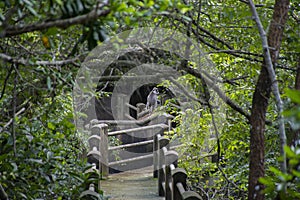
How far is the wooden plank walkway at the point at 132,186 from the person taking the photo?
690 centimetres

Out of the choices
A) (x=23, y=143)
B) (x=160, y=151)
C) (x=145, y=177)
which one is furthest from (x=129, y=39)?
(x=145, y=177)

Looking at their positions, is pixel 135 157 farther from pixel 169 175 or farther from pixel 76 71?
pixel 76 71

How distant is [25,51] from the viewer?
108 inches

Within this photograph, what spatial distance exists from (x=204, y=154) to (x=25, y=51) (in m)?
3.79

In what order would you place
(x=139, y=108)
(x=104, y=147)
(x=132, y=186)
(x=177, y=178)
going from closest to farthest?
(x=177, y=178) < (x=132, y=186) < (x=104, y=147) < (x=139, y=108)

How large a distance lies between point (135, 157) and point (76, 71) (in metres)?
5.99

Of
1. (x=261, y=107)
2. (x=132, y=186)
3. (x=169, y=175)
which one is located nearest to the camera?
(x=261, y=107)

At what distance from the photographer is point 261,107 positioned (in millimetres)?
3045

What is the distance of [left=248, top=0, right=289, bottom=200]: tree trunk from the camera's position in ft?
9.88

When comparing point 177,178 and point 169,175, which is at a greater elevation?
point 177,178

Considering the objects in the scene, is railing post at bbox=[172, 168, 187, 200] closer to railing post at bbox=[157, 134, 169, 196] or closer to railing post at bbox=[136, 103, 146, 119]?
railing post at bbox=[157, 134, 169, 196]

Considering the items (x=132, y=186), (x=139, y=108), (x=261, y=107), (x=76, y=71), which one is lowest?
(x=132, y=186)

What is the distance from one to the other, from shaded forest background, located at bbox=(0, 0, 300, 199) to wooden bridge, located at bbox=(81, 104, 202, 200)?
2435 millimetres

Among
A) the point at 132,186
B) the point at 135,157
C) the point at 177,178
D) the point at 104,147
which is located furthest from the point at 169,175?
the point at 135,157
